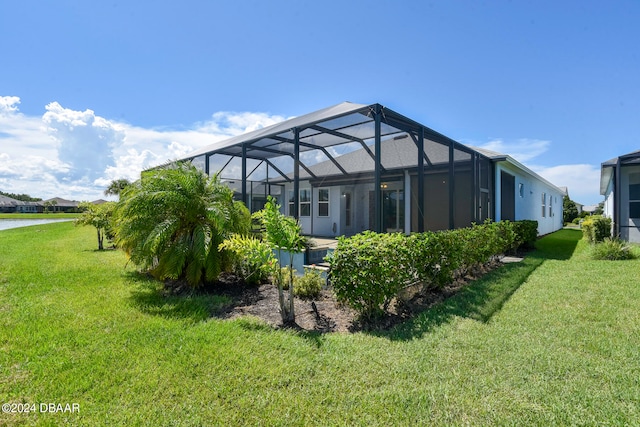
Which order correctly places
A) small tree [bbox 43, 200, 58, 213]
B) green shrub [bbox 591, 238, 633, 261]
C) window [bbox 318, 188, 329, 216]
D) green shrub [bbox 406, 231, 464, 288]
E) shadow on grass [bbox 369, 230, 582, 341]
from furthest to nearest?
small tree [bbox 43, 200, 58, 213] < window [bbox 318, 188, 329, 216] < green shrub [bbox 591, 238, 633, 261] < green shrub [bbox 406, 231, 464, 288] < shadow on grass [bbox 369, 230, 582, 341]

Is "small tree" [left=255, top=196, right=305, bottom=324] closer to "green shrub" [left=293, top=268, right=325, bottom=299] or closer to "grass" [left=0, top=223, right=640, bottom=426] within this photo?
"grass" [left=0, top=223, right=640, bottom=426]

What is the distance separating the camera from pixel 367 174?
1128 cm

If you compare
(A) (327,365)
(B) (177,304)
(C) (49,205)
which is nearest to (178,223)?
(B) (177,304)

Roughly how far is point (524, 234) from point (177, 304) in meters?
10.8

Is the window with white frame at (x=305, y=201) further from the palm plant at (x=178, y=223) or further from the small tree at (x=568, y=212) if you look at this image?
the small tree at (x=568, y=212)

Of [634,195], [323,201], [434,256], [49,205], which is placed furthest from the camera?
[49,205]

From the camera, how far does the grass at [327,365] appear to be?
2.31m

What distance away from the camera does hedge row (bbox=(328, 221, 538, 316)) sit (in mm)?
4043

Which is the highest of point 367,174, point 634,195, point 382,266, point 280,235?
point 367,174

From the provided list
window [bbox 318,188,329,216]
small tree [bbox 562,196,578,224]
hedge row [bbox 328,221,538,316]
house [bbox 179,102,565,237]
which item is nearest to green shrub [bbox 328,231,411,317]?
hedge row [bbox 328,221,538,316]

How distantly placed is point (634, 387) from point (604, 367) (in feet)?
1.07

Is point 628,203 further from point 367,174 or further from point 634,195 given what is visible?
point 367,174

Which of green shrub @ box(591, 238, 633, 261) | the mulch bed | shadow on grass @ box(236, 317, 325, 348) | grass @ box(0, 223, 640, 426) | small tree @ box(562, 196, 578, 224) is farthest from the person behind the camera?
small tree @ box(562, 196, 578, 224)

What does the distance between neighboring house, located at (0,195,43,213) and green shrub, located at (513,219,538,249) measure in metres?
95.5
